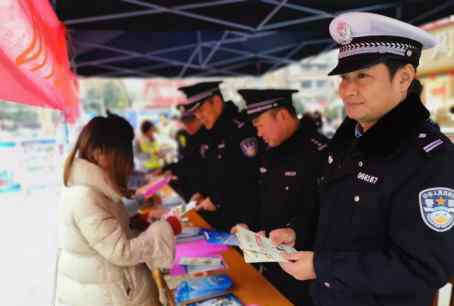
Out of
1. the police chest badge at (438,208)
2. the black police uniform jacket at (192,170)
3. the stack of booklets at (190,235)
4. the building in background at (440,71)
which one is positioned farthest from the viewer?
the building in background at (440,71)

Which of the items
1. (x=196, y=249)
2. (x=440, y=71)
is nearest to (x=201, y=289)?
(x=196, y=249)

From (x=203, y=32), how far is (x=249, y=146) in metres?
2.37

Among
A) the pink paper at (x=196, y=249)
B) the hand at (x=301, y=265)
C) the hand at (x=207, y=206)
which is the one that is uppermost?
the hand at (x=301, y=265)

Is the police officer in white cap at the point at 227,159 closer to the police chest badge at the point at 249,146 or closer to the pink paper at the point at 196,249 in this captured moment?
the police chest badge at the point at 249,146

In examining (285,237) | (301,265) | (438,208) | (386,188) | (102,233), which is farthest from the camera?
(285,237)

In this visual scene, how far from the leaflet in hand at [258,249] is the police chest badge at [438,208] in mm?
482

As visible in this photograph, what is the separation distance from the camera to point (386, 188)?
40.0 inches

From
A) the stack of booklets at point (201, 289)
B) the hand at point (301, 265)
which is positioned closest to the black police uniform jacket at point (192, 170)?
the stack of booklets at point (201, 289)

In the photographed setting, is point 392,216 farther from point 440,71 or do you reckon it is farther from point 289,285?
point 440,71

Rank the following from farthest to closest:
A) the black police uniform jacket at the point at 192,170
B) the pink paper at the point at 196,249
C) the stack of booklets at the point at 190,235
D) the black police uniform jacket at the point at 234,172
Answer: the black police uniform jacket at the point at 192,170 → the black police uniform jacket at the point at 234,172 → the stack of booklets at the point at 190,235 → the pink paper at the point at 196,249

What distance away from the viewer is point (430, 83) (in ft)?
40.3

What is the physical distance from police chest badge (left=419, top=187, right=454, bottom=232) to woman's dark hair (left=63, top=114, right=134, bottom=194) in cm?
128

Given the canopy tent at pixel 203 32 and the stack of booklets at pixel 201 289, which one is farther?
the canopy tent at pixel 203 32

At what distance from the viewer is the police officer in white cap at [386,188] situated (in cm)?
91
